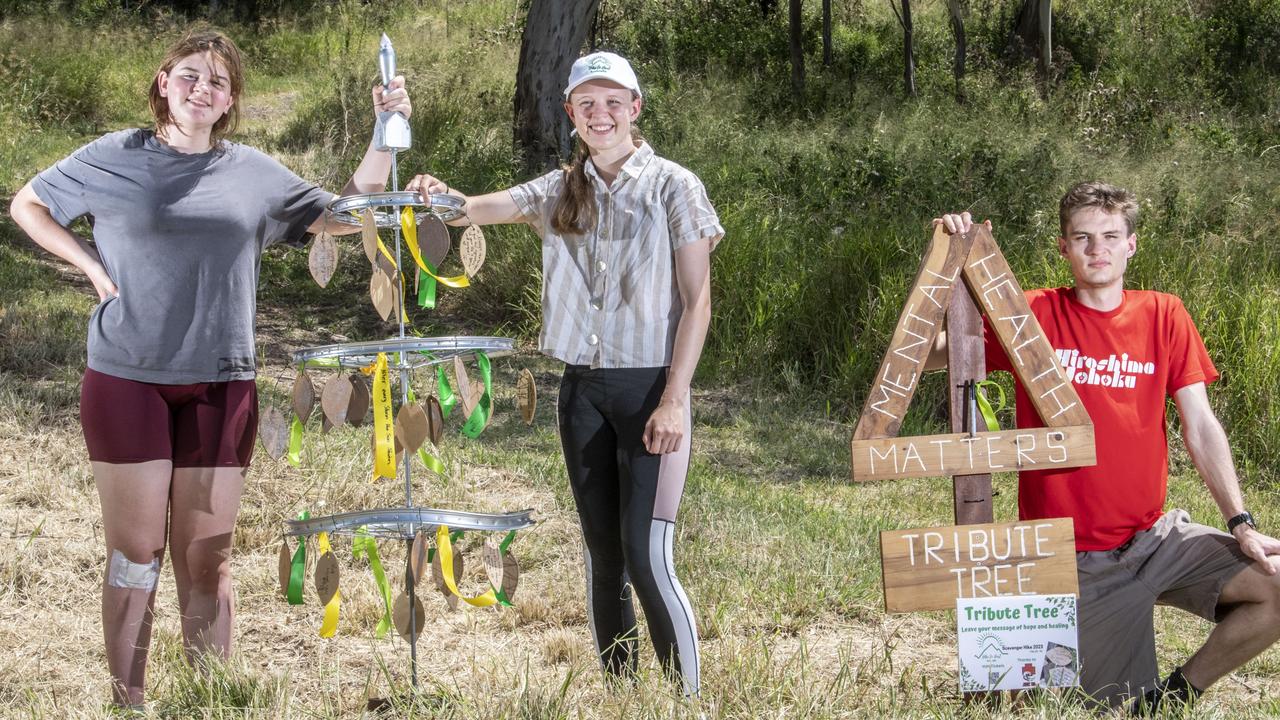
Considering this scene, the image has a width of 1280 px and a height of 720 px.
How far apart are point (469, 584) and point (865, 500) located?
74.3 inches

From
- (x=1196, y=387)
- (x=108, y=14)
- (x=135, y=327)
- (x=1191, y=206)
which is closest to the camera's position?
(x=135, y=327)

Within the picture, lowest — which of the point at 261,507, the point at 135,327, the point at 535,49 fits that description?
the point at 261,507

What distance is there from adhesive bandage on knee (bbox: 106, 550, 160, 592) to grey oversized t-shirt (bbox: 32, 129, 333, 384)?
1.43ft

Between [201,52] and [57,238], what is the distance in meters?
0.54

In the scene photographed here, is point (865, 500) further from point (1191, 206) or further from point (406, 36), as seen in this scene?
point (406, 36)

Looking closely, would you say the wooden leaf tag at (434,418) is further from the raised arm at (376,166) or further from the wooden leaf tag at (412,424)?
the raised arm at (376,166)

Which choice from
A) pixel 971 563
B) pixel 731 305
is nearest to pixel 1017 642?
pixel 971 563

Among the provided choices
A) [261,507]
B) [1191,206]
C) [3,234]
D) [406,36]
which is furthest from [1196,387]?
[406,36]

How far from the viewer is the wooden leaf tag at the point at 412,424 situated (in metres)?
2.59

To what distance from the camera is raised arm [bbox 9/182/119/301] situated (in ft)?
9.02

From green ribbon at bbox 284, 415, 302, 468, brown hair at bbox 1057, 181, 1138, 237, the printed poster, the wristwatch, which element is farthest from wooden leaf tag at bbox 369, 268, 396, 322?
the wristwatch

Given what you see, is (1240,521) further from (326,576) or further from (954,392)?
(326,576)

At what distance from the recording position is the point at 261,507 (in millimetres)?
4914

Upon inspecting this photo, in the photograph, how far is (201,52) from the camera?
111 inches
